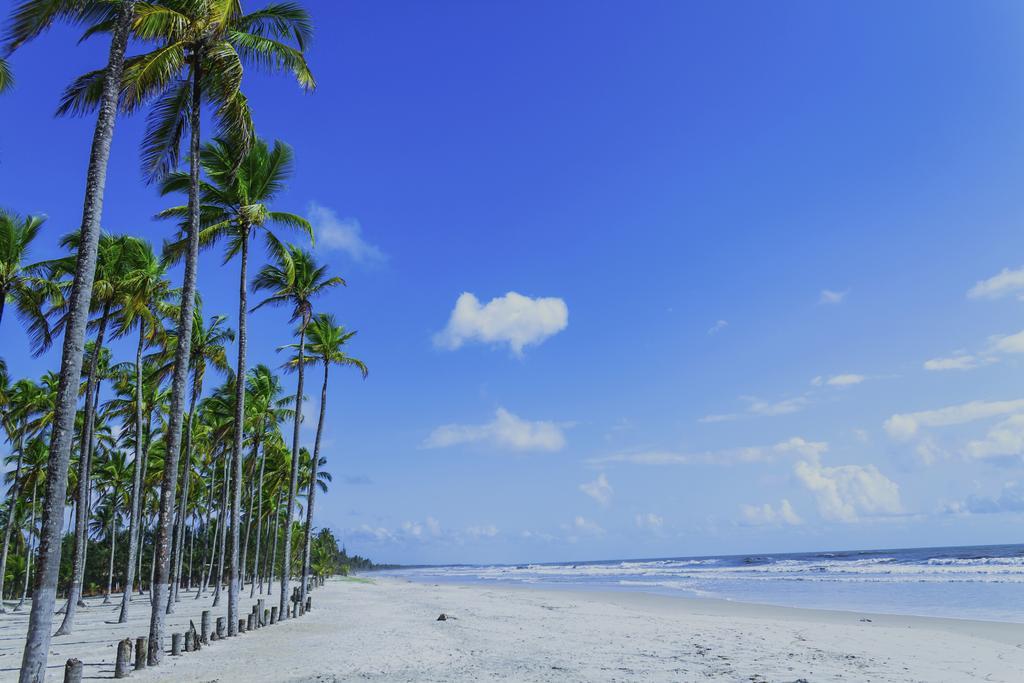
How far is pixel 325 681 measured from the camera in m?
11.4

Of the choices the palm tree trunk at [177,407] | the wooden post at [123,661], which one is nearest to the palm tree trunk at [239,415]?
the palm tree trunk at [177,407]

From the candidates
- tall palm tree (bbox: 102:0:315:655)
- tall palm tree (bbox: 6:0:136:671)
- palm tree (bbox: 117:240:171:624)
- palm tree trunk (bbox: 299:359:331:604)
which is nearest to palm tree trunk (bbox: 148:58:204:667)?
tall palm tree (bbox: 102:0:315:655)

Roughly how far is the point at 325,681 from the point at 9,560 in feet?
177

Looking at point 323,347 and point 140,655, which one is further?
point 323,347

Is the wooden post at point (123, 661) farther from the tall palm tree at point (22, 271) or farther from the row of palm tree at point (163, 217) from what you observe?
the tall palm tree at point (22, 271)

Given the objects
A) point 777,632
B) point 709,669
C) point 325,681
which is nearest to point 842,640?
point 777,632

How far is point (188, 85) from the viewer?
1509cm

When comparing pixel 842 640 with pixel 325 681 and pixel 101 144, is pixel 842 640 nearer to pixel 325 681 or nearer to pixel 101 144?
pixel 325 681

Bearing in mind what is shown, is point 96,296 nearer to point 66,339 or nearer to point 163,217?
point 163,217

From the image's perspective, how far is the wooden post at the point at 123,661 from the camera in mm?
11703

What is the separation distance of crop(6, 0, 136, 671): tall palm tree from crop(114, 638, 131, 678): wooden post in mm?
2821

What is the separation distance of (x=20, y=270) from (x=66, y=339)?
964 cm

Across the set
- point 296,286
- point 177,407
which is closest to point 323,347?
point 296,286

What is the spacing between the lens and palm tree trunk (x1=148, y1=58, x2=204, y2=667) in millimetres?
13078
